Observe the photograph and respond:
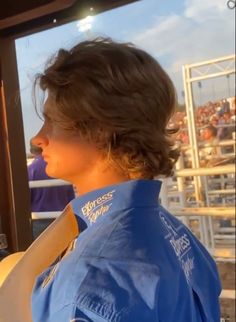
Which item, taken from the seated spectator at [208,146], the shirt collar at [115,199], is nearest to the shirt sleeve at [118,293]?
the shirt collar at [115,199]

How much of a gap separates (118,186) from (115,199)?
2cm

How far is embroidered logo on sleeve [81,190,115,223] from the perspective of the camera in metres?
0.68

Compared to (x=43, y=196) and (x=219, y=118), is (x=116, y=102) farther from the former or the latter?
(x=219, y=118)

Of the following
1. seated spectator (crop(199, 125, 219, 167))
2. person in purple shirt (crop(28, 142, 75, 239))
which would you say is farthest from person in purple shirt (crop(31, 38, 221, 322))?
seated spectator (crop(199, 125, 219, 167))

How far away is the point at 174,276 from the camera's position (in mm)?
641

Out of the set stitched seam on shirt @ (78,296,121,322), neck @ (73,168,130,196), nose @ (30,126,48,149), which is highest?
nose @ (30,126,48,149)

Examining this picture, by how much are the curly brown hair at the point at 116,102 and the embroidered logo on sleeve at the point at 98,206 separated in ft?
0.23

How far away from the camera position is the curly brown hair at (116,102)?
741mm

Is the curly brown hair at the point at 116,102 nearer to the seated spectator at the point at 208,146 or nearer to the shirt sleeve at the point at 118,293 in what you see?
the shirt sleeve at the point at 118,293

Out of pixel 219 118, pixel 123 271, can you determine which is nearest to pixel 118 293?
pixel 123 271

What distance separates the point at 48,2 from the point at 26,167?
16.0 inches

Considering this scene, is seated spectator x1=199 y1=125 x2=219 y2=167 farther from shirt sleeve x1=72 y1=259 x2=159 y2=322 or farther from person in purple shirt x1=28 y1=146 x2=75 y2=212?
shirt sleeve x1=72 y1=259 x2=159 y2=322

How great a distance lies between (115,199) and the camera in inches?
26.7

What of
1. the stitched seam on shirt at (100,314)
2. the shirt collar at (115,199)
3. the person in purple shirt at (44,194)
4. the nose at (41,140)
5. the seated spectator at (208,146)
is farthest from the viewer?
the seated spectator at (208,146)
